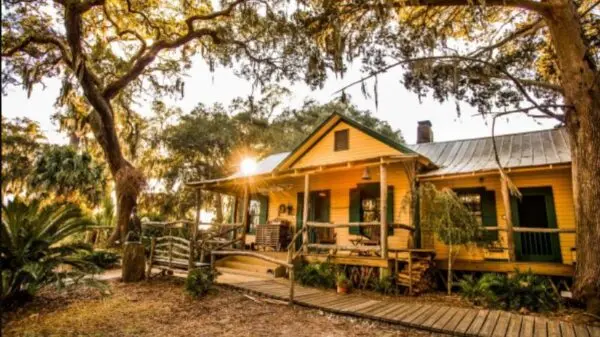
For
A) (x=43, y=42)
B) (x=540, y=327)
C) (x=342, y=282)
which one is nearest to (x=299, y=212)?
(x=342, y=282)

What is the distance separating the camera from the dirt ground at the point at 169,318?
4.89 m

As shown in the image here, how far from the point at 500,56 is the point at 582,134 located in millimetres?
3993

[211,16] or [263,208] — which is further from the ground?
[211,16]

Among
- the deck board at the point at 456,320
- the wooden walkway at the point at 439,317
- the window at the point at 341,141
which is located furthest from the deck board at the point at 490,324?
the window at the point at 341,141

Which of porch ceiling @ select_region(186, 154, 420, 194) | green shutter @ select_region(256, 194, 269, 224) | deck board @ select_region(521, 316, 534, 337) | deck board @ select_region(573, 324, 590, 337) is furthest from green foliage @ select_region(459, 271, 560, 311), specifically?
green shutter @ select_region(256, 194, 269, 224)

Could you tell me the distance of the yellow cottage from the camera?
841 centimetres

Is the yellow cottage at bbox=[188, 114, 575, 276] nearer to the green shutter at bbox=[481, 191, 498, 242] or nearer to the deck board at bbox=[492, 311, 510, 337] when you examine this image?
the green shutter at bbox=[481, 191, 498, 242]

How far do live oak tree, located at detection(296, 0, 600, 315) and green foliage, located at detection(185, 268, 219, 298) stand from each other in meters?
5.36

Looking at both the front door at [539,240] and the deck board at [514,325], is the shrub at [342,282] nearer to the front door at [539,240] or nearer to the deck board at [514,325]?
the deck board at [514,325]

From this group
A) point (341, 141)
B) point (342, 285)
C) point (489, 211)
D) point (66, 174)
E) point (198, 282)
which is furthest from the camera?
point (66, 174)

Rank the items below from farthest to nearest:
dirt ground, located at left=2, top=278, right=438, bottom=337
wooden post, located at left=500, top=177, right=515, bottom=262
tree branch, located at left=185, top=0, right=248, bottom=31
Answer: tree branch, located at left=185, top=0, right=248, bottom=31 → wooden post, located at left=500, top=177, right=515, bottom=262 → dirt ground, located at left=2, top=278, right=438, bottom=337

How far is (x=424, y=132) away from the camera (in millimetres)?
14219

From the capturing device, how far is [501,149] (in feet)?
33.4

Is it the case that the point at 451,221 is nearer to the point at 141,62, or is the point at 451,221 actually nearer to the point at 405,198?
the point at 405,198
